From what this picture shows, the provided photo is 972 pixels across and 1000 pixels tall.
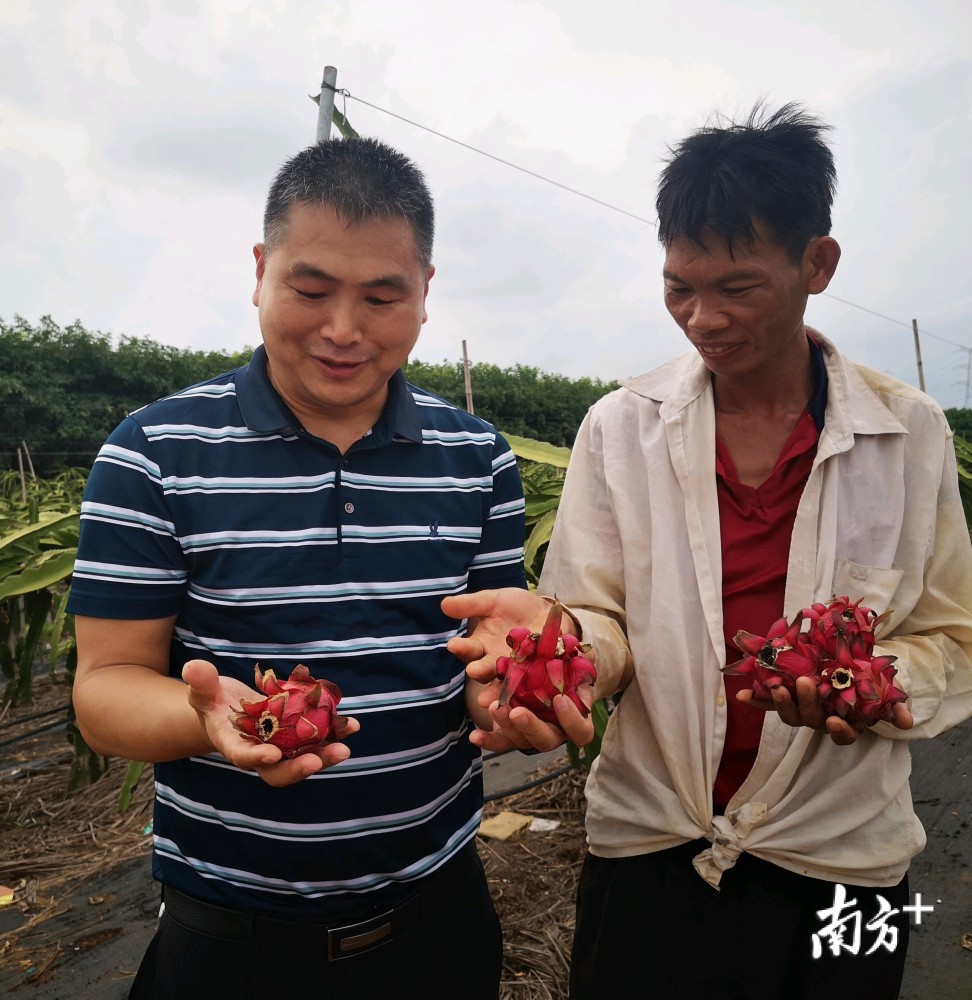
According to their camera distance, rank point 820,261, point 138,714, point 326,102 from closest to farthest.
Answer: point 138,714
point 820,261
point 326,102

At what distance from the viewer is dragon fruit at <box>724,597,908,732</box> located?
1082 mm

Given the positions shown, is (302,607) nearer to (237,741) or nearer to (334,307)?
(237,741)

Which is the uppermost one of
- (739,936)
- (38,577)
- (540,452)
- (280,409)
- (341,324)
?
(341,324)

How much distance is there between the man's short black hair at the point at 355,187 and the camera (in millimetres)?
1065

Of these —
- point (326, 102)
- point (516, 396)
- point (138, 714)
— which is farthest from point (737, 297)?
point (516, 396)

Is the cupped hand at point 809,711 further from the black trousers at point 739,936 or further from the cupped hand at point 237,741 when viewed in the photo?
the cupped hand at point 237,741

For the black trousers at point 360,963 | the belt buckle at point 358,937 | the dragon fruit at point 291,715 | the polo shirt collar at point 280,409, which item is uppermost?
the polo shirt collar at point 280,409

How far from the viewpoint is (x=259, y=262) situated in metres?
1.16

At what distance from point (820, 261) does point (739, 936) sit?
3.44ft

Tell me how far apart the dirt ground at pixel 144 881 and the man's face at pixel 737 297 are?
1.42 m

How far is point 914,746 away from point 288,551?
9.47ft

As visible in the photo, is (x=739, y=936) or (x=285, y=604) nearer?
(x=285, y=604)

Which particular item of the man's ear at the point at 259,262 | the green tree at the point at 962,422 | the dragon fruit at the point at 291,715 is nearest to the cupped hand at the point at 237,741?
the dragon fruit at the point at 291,715

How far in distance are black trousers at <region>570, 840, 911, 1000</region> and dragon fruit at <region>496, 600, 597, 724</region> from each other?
18.3 inches
